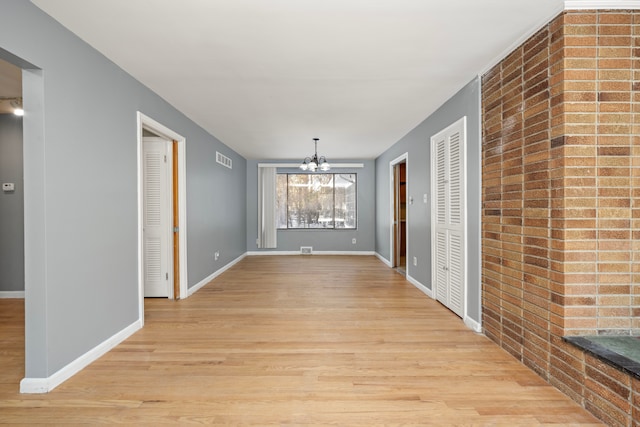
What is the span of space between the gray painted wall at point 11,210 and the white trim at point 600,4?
596 cm

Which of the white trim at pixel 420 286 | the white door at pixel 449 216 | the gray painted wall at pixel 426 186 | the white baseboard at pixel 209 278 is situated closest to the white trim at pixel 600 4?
the gray painted wall at pixel 426 186

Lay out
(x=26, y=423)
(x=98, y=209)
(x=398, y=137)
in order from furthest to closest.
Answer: (x=398, y=137)
(x=98, y=209)
(x=26, y=423)

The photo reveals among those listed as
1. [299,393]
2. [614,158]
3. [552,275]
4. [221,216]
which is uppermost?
[614,158]

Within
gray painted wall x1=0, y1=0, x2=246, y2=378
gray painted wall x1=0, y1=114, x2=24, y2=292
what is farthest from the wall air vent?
gray painted wall x1=0, y1=114, x2=24, y2=292

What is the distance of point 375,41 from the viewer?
2418 mm

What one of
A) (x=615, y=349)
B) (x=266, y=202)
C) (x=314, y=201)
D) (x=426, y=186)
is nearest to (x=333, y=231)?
(x=314, y=201)

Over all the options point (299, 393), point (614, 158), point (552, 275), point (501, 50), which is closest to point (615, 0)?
point (501, 50)

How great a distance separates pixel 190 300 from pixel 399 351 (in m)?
2.78

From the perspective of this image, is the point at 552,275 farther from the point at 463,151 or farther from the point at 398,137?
the point at 398,137

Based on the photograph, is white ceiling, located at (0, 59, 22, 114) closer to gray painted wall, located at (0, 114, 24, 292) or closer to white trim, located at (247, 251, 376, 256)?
gray painted wall, located at (0, 114, 24, 292)

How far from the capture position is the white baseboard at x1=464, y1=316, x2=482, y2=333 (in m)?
3.07

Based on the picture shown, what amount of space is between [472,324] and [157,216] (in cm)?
387

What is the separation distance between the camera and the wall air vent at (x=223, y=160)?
19.1 feet

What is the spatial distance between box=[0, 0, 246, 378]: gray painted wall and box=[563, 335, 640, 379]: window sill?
Result: 3.30 m
